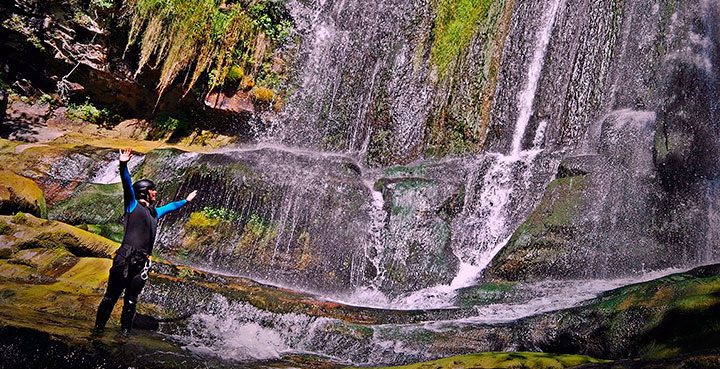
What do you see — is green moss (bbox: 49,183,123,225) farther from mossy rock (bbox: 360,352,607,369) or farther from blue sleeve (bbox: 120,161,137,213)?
mossy rock (bbox: 360,352,607,369)

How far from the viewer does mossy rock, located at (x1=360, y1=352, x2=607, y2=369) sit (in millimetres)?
5379

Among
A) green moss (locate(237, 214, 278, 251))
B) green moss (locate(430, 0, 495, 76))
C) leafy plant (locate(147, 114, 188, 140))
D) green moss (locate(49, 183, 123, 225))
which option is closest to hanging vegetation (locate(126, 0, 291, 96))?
leafy plant (locate(147, 114, 188, 140))

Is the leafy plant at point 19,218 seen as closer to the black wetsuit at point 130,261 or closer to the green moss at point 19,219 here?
the green moss at point 19,219

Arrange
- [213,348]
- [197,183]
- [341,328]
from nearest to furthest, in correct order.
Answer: [213,348]
[341,328]
[197,183]

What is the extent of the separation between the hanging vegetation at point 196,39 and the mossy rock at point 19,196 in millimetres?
5260

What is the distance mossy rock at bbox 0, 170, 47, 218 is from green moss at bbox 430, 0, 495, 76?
839 centimetres

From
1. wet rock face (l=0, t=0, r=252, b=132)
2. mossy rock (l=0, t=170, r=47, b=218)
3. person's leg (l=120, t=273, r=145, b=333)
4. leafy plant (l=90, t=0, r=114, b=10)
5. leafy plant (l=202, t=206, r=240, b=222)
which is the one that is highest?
leafy plant (l=90, t=0, r=114, b=10)

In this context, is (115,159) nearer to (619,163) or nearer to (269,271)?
(269,271)

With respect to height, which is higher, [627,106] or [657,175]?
[627,106]

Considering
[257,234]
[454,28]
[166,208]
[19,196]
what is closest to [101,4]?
[19,196]

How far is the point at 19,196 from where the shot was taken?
10156mm

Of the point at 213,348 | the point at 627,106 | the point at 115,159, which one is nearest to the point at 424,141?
the point at 627,106

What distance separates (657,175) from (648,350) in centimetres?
565

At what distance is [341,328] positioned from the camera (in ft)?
27.4
